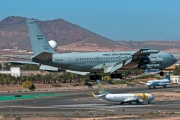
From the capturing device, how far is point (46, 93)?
139 metres

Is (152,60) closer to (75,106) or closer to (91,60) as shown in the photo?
(91,60)

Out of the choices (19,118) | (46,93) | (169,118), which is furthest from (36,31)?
(46,93)

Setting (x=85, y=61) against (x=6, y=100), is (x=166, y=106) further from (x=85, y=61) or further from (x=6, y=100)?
(x=6, y=100)

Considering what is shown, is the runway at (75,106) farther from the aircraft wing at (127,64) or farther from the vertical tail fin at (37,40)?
the vertical tail fin at (37,40)

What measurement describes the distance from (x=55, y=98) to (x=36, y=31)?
3049 cm

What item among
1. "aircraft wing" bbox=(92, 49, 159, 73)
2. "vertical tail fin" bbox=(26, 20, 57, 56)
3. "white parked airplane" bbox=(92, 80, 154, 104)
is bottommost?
"white parked airplane" bbox=(92, 80, 154, 104)

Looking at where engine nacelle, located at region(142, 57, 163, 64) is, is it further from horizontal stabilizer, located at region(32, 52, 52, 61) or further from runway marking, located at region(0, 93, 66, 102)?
runway marking, located at region(0, 93, 66, 102)

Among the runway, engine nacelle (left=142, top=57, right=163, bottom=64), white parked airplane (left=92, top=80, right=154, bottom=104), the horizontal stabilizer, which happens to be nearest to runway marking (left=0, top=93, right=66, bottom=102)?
the runway

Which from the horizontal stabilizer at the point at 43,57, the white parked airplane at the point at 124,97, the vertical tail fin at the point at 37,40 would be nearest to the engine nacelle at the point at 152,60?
the horizontal stabilizer at the point at 43,57

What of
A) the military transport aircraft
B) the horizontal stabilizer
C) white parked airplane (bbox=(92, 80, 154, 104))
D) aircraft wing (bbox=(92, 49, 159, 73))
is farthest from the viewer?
white parked airplane (bbox=(92, 80, 154, 104))

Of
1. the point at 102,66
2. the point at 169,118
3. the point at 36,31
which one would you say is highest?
the point at 36,31

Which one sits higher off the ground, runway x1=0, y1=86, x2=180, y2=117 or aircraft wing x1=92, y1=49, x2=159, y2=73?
aircraft wing x1=92, y1=49, x2=159, y2=73

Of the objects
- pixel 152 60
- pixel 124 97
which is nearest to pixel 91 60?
pixel 152 60

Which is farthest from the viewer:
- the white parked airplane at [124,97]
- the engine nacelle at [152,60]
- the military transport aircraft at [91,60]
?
the white parked airplane at [124,97]
